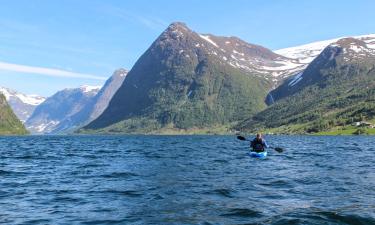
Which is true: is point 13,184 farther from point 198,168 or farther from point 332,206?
point 332,206

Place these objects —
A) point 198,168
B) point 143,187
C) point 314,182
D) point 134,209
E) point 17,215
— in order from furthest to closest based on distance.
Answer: point 198,168 < point 314,182 < point 143,187 < point 134,209 < point 17,215

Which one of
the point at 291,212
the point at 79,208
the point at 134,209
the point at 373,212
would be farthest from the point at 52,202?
the point at 373,212

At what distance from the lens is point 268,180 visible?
135ft

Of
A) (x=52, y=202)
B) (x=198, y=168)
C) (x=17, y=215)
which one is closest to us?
(x=17, y=215)

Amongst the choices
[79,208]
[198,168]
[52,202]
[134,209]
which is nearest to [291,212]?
[134,209]

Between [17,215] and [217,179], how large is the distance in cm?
2091

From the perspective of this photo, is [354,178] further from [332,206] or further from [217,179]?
[332,206]

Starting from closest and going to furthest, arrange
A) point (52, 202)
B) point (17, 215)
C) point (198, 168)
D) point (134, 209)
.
Result: point (17, 215), point (134, 209), point (52, 202), point (198, 168)

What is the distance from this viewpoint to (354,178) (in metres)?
41.9

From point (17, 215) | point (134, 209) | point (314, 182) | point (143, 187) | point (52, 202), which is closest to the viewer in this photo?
point (17, 215)

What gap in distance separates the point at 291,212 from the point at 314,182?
1485cm

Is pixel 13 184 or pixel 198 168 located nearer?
pixel 13 184

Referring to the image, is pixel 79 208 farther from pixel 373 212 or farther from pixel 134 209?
pixel 373 212

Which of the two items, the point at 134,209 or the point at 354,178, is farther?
the point at 354,178
